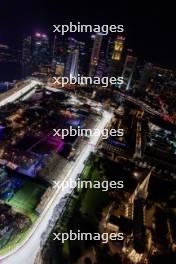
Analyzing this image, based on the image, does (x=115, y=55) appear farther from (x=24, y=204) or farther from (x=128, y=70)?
(x=24, y=204)

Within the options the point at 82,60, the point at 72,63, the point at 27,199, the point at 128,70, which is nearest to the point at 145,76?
the point at 128,70

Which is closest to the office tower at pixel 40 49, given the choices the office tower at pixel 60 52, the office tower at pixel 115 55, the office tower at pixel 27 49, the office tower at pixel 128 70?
the office tower at pixel 27 49

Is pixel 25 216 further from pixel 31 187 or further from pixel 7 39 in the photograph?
pixel 7 39

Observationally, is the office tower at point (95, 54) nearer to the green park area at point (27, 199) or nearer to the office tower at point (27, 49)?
the office tower at point (27, 49)

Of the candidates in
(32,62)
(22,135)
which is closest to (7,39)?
(32,62)

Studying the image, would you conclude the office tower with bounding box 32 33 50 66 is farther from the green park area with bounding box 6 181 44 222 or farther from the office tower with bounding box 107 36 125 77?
the green park area with bounding box 6 181 44 222
